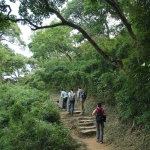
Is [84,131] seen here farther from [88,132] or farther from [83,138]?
[83,138]

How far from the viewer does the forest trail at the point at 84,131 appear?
773cm

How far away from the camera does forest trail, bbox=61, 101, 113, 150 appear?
25.4 ft

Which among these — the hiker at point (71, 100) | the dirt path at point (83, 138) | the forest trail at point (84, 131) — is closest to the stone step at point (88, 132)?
the forest trail at point (84, 131)

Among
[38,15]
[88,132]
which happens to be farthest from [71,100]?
[38,15]

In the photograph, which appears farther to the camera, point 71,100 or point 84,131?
point 71,100

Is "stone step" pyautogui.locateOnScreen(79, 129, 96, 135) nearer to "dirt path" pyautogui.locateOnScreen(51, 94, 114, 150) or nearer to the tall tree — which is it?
"dirt path" pyautogui.locateOnScreen(51, 94, 114, 150)

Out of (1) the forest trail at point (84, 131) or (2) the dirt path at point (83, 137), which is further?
(1) the forest trail at point (84, 131)

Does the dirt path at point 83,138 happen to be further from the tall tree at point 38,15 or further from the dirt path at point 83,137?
the tall tree at point 38,15

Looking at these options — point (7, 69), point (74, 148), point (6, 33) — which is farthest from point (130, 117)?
point (6, 33)

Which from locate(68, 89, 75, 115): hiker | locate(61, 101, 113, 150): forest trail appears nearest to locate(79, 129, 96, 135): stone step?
locate(61, 101, 113, 150): forest trail

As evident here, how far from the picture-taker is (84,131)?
Result: 923 cm

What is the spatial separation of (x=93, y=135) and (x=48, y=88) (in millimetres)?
13801

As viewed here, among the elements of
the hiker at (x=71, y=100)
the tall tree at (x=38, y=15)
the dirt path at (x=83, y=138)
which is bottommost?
the dirt path at (x=83, y=138)

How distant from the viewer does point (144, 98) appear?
7.14 m
